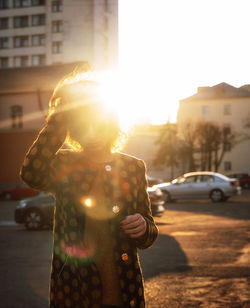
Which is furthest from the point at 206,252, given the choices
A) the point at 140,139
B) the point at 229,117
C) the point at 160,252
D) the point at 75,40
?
the point at 229,117

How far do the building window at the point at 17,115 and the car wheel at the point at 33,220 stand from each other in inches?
1154

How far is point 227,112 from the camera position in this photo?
77.9 m

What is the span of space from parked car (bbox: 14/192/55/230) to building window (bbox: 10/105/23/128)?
29.0m

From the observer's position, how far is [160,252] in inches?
391

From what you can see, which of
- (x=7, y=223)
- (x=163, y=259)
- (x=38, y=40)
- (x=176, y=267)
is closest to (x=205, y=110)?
(x=38, y=40)

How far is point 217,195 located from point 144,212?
2343 centimetres

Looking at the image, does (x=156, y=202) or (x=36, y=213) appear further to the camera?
(x=156, y=202)

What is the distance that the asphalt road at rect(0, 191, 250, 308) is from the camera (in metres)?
6.21

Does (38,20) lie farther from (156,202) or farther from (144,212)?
(144,212)

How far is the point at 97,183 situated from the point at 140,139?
6985cm

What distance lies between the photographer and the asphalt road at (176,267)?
621 centimetres

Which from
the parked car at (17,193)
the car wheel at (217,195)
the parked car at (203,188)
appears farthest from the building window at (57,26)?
the car wheel at (217,195)

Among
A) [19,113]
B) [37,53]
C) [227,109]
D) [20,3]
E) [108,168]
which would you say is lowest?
[108,168]

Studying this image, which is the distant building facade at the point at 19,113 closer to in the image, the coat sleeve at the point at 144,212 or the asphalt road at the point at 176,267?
the asphalt road at the point at 176,267
